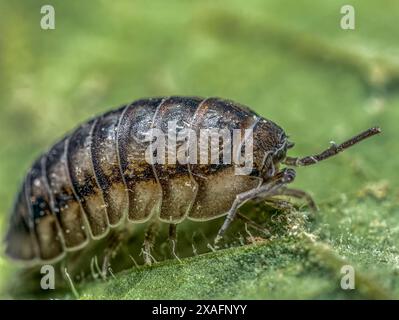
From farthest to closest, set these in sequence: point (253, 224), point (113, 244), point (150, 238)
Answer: point (113, 244), point (150, 238), point (253, 224)

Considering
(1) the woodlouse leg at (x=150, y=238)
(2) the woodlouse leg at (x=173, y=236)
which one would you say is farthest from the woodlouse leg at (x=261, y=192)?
(1) the woodlouse leg at (x=150, y=238)

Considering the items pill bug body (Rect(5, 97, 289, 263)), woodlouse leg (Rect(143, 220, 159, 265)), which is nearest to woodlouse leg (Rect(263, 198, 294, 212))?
pill bug body (Rect(5, 97, 289, 263))

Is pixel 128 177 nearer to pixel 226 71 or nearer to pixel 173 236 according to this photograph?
pixel 173 236

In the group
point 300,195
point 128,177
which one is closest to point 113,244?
point 128,177

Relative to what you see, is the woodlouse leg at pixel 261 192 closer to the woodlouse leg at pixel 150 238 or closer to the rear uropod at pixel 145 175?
the rear uropod at pixel 145 175

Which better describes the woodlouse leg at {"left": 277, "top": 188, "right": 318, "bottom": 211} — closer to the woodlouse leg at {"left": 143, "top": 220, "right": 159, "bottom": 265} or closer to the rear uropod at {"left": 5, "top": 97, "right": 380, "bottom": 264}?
the rear uropod at {"left": 5, "top": 97, "right": 380, "bottom": 264}
